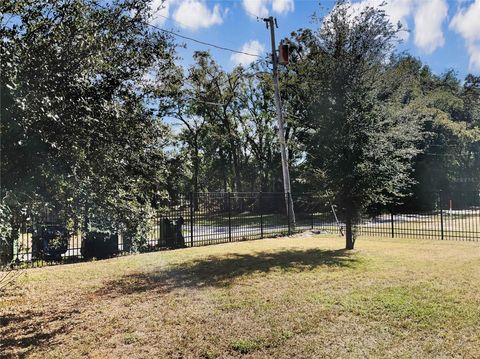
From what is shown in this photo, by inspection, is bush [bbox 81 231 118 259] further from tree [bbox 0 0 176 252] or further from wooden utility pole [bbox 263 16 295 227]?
wooden utility pole [bbox 263 16 295 227]

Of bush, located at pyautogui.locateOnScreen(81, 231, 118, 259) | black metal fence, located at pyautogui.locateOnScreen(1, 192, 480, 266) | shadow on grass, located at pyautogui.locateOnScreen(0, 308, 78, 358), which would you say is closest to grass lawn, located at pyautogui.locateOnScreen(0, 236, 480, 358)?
shadow on grass, located at pyautogui.locateOnScreen(0, 308, 78, 358)

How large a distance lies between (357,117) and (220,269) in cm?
510

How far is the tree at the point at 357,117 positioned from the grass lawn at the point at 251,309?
2054mm

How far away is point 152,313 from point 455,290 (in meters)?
4.54

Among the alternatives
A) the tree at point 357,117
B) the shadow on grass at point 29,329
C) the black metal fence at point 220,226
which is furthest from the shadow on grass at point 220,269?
the tree at point 357,117

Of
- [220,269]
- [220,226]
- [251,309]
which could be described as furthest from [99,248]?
[251,309]

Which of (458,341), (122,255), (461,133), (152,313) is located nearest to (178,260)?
(122,255)

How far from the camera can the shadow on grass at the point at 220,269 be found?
22.4 ft

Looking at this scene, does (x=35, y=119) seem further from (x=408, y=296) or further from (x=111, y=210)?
(x=408, y=296)

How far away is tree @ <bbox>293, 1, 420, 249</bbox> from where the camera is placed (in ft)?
32.4

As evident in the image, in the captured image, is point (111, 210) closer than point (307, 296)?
Yes

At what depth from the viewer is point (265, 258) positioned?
30.9 feet

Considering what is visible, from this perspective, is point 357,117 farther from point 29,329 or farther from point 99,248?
point 29,329

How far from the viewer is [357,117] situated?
989 centimetres
